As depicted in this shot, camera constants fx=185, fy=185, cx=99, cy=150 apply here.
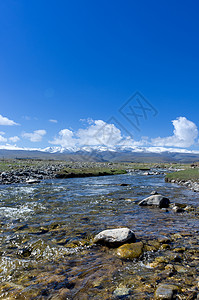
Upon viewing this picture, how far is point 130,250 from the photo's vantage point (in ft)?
22.4

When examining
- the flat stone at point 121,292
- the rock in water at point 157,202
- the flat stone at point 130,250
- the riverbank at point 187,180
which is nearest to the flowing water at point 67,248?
the flat stone at point 121,292

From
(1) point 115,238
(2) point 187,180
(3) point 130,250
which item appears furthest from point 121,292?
(2) point 187,180

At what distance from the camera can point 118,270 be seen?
18.7 feet

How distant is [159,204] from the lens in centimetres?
1375

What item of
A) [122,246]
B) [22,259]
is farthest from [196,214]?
[22,259]

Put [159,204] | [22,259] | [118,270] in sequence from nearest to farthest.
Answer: [118,270], [22,259], [159,204]

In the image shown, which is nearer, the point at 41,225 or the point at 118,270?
the point at 118,270

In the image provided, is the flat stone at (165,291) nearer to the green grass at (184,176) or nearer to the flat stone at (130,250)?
the flat stone at (130,250)

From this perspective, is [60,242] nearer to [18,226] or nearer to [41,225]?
[41,225]

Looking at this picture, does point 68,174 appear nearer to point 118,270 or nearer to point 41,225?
point 41,225

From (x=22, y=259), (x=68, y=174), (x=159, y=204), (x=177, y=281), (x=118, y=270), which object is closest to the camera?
(x=177, y=281)

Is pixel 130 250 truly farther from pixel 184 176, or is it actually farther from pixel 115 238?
pixel 184 176

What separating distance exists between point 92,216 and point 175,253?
567cm

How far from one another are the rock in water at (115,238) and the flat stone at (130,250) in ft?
0.77
